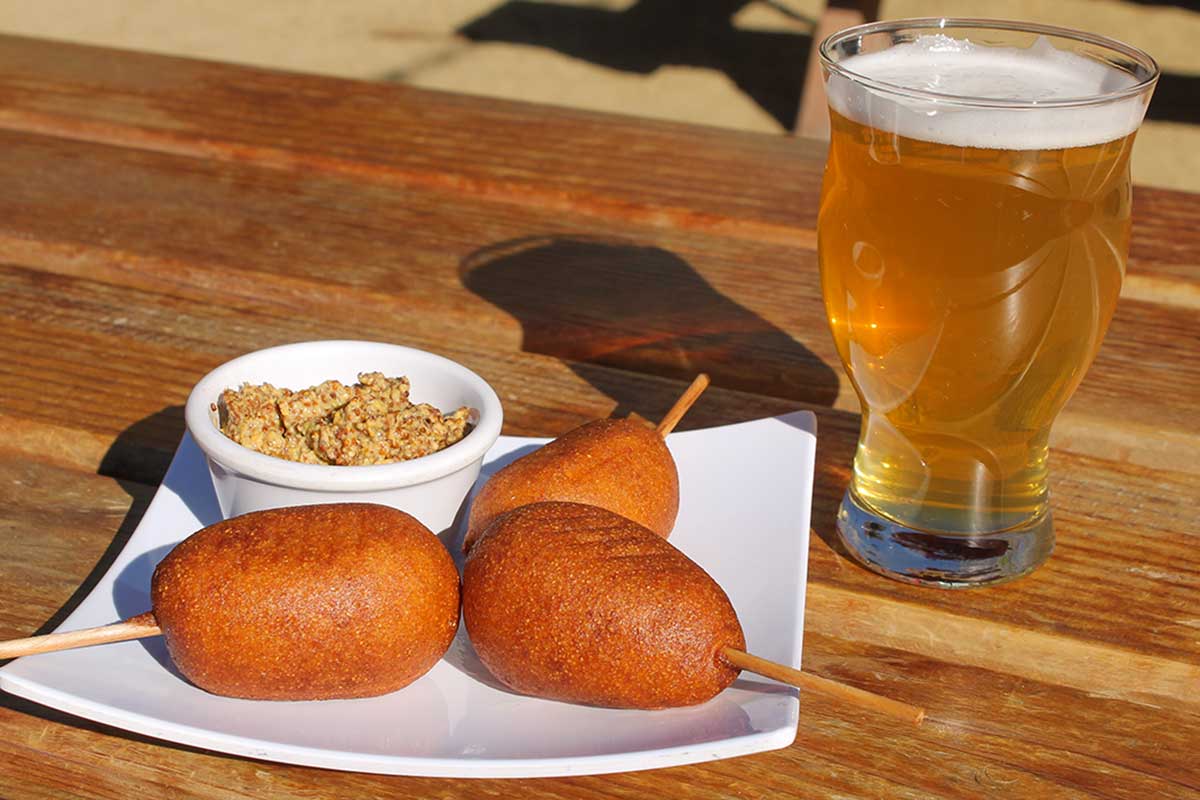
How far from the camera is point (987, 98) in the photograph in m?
0.94

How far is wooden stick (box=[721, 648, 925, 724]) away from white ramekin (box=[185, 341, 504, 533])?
0.98ft

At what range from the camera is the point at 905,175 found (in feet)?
3.31

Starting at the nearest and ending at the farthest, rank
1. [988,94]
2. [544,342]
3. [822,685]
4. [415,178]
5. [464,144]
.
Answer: [822,685]
[988,94]
[544,342]
[415,178]
[464,144]

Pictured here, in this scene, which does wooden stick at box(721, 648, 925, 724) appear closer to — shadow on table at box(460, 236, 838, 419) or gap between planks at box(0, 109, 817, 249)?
shadow on table at box(460, 236, 838, 419)

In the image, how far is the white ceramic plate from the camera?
31.6 inches

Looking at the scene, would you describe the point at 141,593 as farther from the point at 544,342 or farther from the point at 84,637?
the point at 544,342

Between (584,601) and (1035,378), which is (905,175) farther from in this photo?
(584,601)

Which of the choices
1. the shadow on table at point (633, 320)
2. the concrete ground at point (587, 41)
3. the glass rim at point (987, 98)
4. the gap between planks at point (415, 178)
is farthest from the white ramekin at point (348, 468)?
the concrete ground at point (587, 41)

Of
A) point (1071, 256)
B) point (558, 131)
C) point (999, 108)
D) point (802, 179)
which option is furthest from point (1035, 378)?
point (558, 131)

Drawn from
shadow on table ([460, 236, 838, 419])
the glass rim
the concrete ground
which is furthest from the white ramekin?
the concrete ground

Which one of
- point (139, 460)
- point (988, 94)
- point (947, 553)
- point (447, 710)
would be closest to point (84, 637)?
point (447, 710)

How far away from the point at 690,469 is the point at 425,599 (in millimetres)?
347

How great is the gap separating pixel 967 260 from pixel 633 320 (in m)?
0.54

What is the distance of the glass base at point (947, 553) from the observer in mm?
1068
